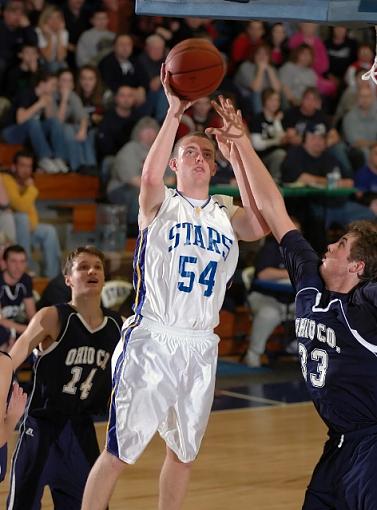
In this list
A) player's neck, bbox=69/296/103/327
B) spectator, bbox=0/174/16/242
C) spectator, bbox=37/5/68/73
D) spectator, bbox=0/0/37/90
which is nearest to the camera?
player's neck, bbox=69/296/103/327

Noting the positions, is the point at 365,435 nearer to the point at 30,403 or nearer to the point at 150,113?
the point at 30,403

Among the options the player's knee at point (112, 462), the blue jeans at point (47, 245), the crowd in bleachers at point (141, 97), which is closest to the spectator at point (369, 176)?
the crowd in bleachers at point (141, 97)

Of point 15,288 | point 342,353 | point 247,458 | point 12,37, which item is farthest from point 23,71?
point 342,353

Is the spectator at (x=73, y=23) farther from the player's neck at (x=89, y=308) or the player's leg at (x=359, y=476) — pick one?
the player's leg at (x=359, y=476)

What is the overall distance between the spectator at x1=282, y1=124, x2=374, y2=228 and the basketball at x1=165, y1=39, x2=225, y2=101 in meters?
7.13

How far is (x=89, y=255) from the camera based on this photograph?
6547mm

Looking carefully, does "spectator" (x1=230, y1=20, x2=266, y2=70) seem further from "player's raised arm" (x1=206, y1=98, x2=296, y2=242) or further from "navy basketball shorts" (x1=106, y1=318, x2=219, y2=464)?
"navy basketball shorts" (x1=106, y1=318, x2=219, y2=464)

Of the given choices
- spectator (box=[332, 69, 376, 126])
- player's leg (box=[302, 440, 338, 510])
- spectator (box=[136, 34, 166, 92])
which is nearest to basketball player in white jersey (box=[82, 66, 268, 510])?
player's leg (box=[302, 440, 338, 510])

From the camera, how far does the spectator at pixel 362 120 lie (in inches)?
608

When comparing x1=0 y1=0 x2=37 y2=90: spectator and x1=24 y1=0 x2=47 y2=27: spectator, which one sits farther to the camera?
x1=24 y1=0 x2=47 y2=27: spectator

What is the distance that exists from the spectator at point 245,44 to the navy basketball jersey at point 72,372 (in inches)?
382

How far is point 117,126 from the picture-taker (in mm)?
13719

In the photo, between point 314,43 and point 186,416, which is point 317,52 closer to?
point 314,43

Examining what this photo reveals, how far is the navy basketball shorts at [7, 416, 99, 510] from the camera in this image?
246 inches
